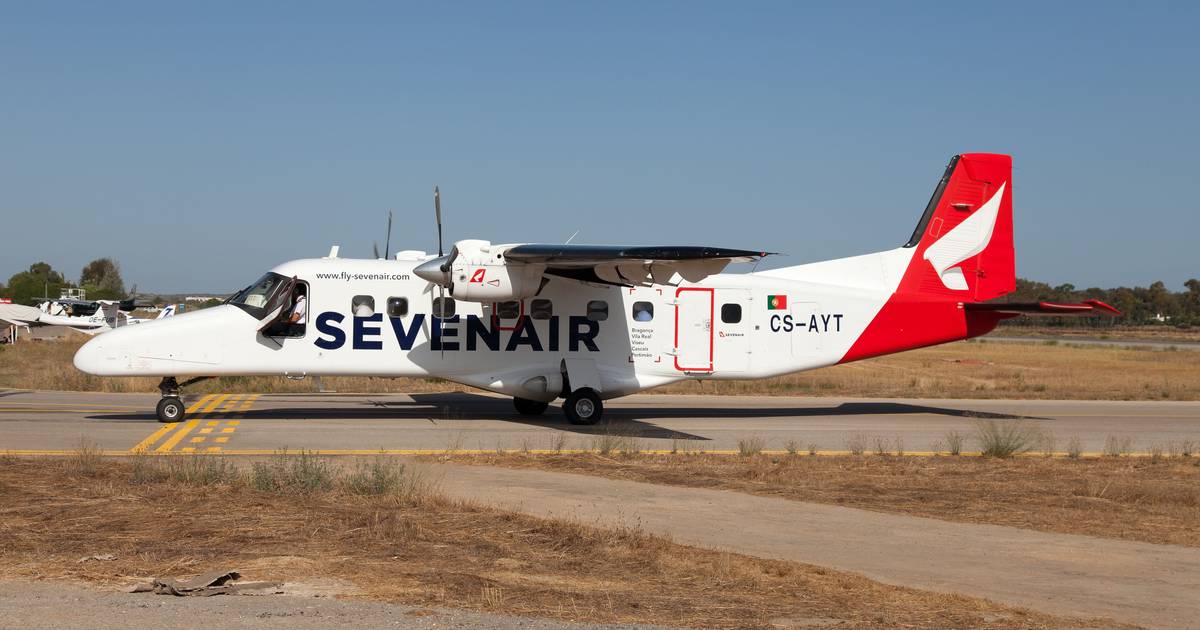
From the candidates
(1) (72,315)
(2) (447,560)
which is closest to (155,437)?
(2) (447,560)

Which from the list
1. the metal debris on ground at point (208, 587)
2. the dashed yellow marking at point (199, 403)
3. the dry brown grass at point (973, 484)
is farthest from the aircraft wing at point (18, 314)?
the metal debris on ground at point (208, 587)

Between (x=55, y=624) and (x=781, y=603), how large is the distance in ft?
14.5

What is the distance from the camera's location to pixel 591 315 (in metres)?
19.6

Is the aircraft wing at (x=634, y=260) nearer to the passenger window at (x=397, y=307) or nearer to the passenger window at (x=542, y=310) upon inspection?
the passenger window at (x=542, y=310)

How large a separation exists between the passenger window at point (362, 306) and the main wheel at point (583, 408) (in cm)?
401

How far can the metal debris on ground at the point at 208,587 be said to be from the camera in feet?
21.8

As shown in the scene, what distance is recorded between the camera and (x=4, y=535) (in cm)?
846

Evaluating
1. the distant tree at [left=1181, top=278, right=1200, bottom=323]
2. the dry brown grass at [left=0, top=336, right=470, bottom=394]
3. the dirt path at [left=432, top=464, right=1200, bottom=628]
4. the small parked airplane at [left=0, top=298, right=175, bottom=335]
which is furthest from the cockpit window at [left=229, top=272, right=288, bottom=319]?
the distant tree at [left=1181, top=278, right=1200, bottom=323]

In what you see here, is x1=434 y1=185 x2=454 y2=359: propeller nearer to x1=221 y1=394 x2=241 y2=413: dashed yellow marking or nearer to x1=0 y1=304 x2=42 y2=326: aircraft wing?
x1=221 y1=394 x2=241 y2=413: dashed yellow marking

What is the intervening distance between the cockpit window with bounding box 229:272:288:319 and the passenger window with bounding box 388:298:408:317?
6.28ft

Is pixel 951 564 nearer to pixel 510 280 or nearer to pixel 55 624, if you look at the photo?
pixel 55 624

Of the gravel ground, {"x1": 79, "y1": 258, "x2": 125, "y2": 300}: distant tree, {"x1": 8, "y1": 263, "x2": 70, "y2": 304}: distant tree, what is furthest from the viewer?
{"x1": 79, "y1": 258, "x2": 125, "y2": 300}: distant tree

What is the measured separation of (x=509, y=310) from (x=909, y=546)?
11248 mm

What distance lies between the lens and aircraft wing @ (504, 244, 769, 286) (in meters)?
16.3
